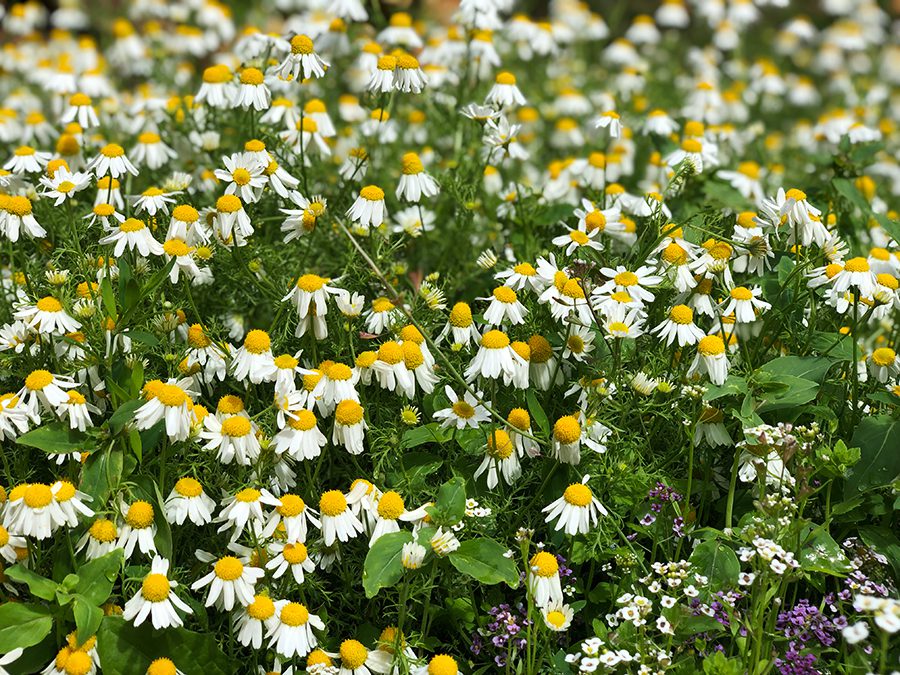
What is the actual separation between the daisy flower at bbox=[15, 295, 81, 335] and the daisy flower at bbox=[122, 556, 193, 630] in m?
0.60

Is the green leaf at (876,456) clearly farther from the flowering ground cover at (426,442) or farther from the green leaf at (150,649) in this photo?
the green leaf at (150,649)

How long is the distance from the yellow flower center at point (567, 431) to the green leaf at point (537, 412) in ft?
0.33

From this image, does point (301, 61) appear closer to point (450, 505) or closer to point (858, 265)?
point (450, 505)

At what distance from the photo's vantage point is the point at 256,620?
6.34 ft

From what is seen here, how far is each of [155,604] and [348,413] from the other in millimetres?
550

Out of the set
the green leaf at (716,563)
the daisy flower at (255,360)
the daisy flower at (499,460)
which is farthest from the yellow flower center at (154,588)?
the green leaf at (716,563)

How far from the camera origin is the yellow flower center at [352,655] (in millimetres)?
1964

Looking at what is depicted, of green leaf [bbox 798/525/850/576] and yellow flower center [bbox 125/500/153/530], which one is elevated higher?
yellow flower center [bbox 125/500/153/530]

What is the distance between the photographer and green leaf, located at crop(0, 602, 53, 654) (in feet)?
6.21

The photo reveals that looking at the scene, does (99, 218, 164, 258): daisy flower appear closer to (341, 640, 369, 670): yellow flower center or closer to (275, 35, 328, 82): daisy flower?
(275, 35, 328, 82): daisy flower

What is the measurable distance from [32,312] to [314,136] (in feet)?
3.87

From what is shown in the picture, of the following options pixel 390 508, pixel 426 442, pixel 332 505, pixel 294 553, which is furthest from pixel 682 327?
pixel 294 553

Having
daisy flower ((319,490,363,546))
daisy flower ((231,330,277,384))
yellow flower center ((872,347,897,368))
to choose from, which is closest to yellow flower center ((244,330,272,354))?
daisy flower ((231,330,277,384))

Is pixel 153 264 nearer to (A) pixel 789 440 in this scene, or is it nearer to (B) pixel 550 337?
(B) pixel 550 337
